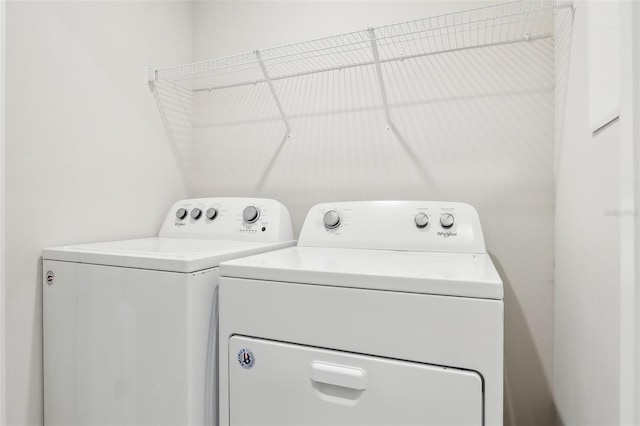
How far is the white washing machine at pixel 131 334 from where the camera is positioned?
0.96 metres

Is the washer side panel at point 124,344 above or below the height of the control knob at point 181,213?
below

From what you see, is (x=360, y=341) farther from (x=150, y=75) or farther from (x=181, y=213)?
(x=150, y=75)

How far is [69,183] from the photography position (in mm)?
1279

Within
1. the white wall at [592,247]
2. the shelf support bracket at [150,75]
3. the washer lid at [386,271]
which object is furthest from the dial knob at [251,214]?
the white wall at [592,247]

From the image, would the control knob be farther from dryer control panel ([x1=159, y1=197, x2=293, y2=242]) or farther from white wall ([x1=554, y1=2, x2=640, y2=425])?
white wall ([x1=554, y1=2, x2=640, y2=425])

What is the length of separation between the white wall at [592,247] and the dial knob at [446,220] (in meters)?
0.33

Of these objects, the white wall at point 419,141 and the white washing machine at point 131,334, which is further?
the white wall at point 419,141

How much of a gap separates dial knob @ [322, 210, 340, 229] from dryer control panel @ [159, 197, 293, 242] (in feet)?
0.61

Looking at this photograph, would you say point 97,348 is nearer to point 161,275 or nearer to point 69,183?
point 161,275

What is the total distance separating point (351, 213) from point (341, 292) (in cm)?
58

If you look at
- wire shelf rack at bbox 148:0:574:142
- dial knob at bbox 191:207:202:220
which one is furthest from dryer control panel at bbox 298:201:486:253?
dial knob at bbox 191:207:202:220

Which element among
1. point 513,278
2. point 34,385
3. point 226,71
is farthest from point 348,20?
point 34,385

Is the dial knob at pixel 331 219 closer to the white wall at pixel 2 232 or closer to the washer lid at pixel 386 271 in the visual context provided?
the washer lid at pixel 386 271

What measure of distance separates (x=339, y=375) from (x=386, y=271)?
0.25 meters
